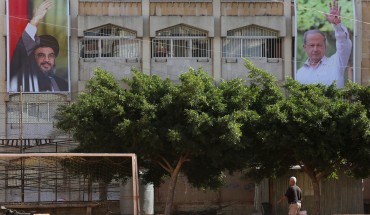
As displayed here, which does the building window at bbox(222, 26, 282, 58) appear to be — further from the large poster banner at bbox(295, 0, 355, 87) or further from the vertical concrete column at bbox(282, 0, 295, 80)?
the large poster banner at bbox(295, 0, 355, 87)

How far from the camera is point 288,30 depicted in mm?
36156

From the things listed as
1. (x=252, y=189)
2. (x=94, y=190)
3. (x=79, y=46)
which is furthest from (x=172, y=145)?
(x=79, y=46)

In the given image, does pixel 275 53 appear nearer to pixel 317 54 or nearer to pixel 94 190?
pixel 317 54

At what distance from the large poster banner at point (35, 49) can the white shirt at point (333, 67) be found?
37.2 feet

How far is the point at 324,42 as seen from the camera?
35406 mm

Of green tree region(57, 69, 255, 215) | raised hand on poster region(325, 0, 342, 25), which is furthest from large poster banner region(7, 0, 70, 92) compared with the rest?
raised hand on poster region(325, 0, 342, 25)

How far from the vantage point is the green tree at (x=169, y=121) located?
24938 mm

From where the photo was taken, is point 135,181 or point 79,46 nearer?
point 135,181

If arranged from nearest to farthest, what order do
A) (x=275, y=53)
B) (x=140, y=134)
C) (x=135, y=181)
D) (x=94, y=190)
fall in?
(x=135, y=181) < (x=140, y=134) < (x=94, y=190) < (x=275, y=53)

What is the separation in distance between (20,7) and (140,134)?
12.8m

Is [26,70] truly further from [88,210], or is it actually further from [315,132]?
[315,132]

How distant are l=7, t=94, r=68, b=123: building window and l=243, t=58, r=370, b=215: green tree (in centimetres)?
1216

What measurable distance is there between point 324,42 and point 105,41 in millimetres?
10526

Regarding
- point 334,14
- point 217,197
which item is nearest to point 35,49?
point 217,197
